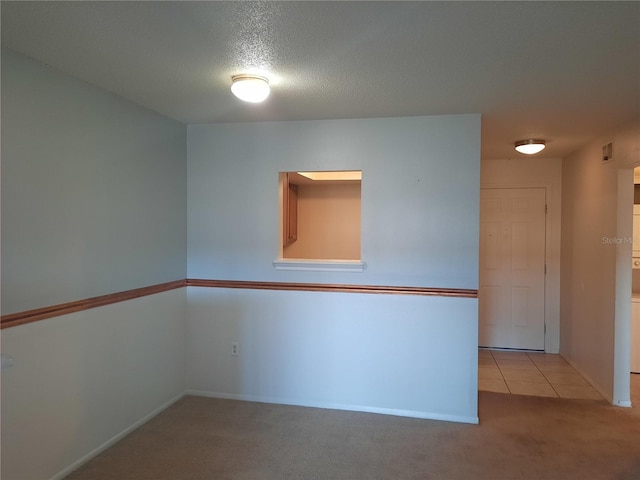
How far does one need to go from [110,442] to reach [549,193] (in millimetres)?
5100

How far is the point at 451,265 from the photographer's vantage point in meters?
3.21

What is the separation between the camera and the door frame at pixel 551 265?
498cm

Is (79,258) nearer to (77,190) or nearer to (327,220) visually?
(77,190)

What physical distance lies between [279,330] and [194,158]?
167cm

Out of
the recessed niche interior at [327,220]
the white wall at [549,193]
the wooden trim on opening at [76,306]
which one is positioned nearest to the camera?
the wooden trim on opening at [76,306]

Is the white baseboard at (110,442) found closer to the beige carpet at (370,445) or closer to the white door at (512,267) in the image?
the beige carpet at (370,445)

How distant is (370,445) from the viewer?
2811mm

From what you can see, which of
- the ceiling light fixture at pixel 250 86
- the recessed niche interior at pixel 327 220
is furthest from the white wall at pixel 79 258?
the recessed niche interior at pixel 327 220

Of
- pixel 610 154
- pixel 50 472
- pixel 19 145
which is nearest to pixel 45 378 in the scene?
pixel 50 472

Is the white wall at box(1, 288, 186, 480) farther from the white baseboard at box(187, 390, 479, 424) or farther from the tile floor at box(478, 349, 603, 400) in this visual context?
the tile floor at box(478, 349, 603, 400)

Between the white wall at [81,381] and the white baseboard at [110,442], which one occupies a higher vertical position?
the white wall at [81,381]

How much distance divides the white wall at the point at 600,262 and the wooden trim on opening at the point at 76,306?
373cm

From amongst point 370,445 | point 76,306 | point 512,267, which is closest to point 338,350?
point 370,445

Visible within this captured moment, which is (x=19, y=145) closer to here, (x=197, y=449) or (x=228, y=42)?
(x=228, y=42)
